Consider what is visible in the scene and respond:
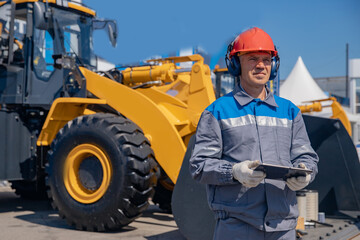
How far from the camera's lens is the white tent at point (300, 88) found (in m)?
24.1

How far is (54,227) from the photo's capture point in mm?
6113

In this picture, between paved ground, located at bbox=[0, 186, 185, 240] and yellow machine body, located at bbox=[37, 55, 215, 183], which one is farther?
yellow machine body, located at bbox=[37, 55, 215, 183]

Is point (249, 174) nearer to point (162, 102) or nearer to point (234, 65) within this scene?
point (234, 65)

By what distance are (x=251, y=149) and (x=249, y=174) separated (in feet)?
0.92

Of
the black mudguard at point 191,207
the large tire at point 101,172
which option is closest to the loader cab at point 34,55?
the large tire at point 101,172

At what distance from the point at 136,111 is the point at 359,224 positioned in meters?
3.23

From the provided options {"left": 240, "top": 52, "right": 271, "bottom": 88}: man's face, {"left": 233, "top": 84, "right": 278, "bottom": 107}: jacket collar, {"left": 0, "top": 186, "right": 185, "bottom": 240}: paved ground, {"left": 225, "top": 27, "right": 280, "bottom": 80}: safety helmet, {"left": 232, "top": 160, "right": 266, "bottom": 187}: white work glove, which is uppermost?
{"left": 225, "top": 27, "right": 280, "bottom": 80}: safety helmet

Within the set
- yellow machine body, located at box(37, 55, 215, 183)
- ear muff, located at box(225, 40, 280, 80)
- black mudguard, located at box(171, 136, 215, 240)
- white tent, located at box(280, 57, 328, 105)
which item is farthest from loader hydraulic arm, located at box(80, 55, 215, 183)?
white tent, located at box(280, 57, 328, 105)

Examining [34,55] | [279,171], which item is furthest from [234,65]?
[34,55]

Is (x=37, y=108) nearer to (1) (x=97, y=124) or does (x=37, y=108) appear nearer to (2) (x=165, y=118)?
(1) (x=97, y=124)

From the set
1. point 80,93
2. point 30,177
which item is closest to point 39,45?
point 80,93

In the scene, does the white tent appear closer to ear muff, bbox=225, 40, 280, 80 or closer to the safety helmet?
ear muff, bbox=225, 40, 280, 80

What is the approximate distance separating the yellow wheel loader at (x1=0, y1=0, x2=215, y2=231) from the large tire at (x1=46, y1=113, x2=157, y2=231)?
1 cm

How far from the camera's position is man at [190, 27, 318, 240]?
2.21 m
